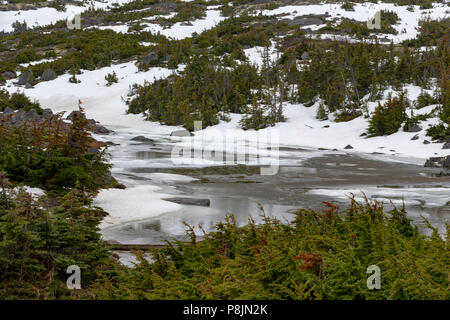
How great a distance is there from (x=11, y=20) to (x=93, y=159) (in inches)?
3970

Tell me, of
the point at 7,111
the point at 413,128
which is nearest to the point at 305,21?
the point at 413,128

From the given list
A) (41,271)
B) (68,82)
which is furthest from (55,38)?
(41,271)

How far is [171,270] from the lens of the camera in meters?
4.30

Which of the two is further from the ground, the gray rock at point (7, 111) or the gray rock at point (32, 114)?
the gray rock at point (7, 111)
